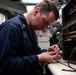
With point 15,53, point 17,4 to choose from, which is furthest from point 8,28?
point 17,4

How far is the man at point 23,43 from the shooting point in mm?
1021

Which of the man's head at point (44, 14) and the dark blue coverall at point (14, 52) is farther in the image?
the man's head at point (44, 14)

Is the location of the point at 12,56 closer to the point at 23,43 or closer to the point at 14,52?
the point at 14,52

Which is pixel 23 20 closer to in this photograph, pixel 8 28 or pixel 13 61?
pixel 8 28

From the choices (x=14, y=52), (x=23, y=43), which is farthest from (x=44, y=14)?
(x=14, y=52)

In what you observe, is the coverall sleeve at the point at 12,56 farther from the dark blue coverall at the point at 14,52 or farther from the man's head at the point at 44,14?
the man's head at the point at 44,14

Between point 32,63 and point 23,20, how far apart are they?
349 mm

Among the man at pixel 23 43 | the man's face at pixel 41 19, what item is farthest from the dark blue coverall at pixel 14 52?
the man's face at pixel 41 19

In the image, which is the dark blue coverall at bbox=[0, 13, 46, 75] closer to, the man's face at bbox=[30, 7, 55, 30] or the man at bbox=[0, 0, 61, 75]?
the man at bbox=[0, 0, 61, 75]

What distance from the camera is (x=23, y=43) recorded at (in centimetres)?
114

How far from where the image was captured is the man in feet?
3.35

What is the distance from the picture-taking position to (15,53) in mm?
1063

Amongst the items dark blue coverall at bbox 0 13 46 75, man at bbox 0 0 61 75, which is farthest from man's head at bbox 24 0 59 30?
dark blue coverall at bbox 0 13 46 75

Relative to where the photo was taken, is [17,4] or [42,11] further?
[17,4]
